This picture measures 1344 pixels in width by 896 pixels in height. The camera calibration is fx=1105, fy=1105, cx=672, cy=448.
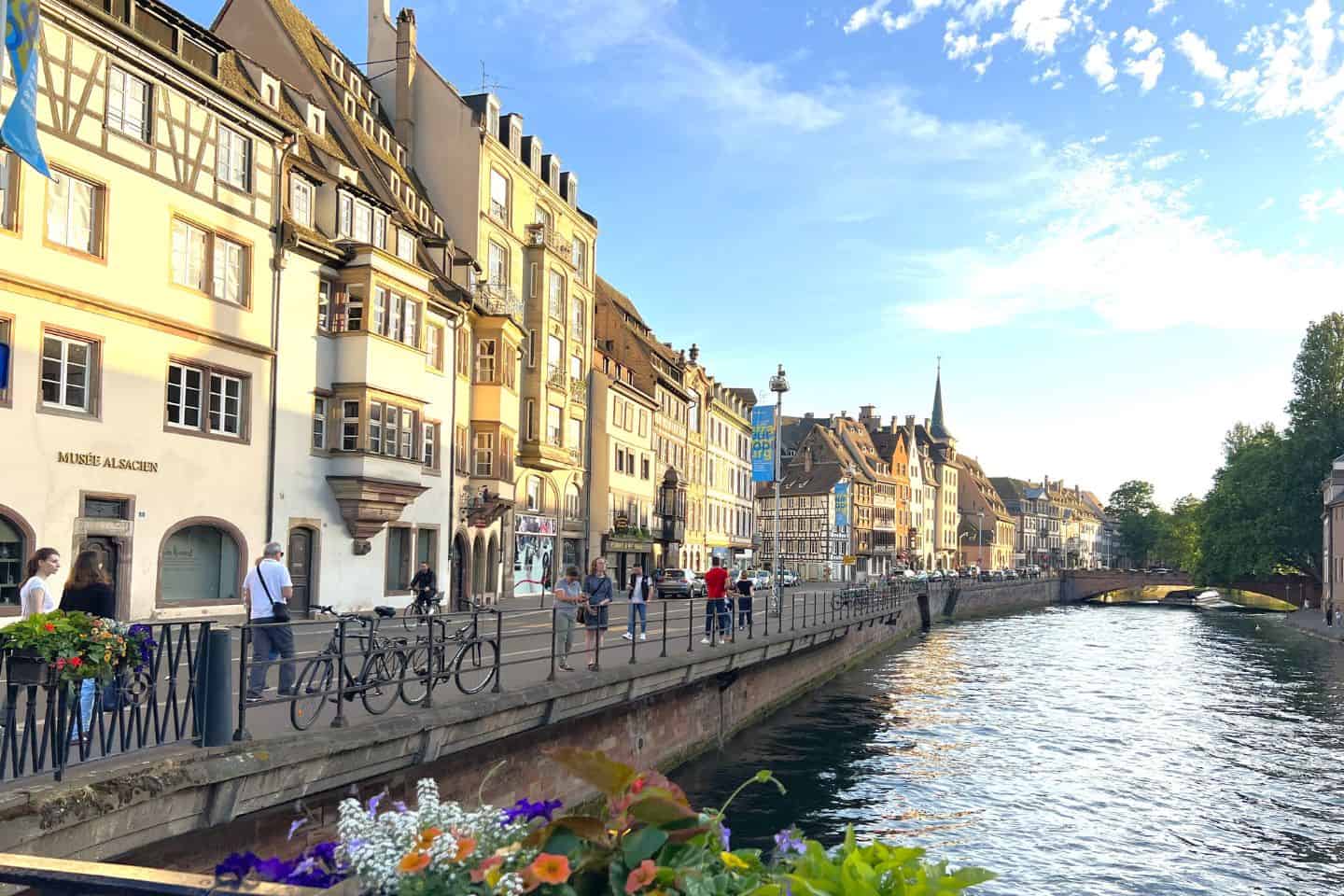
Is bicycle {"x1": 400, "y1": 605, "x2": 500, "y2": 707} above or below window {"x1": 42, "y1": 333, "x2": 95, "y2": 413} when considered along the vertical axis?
below

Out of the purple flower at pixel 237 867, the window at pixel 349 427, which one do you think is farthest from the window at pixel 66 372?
the purple flower at pixel 237 867

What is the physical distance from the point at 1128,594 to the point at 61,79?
123411 mm

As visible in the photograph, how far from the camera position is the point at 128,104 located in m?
21.8

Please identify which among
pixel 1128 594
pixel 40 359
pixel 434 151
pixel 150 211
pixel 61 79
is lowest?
pixel 1128 594

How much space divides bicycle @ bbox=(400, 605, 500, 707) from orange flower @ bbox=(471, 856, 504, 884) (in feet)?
31.7

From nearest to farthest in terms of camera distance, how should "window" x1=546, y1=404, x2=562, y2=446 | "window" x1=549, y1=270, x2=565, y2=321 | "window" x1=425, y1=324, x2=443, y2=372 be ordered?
"window" x1=425, y1=324, x2=443, y2=372
"window" x1=546, y1=404, x2=562, y2=446
"window" x1=549, y1=270, x2=565, y2=321

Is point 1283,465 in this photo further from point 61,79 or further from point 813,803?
point 61,79

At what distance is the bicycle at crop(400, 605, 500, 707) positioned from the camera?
41.7ft

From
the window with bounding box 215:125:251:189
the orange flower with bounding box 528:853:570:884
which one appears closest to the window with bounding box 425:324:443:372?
the window with bounding box 215:125:251:189

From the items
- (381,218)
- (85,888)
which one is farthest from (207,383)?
(85,888)

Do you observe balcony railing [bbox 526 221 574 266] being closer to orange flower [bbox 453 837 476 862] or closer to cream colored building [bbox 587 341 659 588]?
cream colored building [bbox 587 341 659 588]

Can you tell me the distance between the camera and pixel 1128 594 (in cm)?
12400

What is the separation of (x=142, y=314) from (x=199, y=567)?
564 centimetres

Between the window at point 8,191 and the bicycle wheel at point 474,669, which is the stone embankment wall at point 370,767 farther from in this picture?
the window at point 8,191
